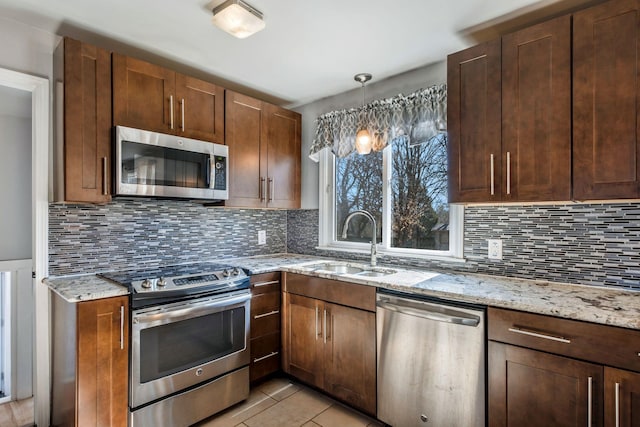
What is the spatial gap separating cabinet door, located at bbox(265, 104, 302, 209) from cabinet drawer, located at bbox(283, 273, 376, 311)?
2.55ft

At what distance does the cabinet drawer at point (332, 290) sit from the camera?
2057 millimetres

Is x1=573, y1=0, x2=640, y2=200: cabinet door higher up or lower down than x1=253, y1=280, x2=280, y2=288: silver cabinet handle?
higher up

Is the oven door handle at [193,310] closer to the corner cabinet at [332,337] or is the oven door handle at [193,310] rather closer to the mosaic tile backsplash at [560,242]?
the corner cabinet at [332,337]

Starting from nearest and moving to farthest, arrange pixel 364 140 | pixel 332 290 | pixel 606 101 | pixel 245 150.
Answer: pixel 606 101 → pixel 332 290 → pixel 364 140 → pixel 245 150

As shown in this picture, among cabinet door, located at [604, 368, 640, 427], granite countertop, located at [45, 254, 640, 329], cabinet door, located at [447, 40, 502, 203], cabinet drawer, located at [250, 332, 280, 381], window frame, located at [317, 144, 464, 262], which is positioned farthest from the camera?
cabinet drawer, located at [250, 332, 280, 381]

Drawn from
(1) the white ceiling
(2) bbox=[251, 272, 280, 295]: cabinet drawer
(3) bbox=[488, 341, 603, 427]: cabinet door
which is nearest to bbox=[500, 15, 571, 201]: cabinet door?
(1) the white ceiling

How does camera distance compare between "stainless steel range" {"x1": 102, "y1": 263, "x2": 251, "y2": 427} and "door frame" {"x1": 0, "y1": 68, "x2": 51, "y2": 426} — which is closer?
"stainless steel range" {"x1": 102, "y1": 263, "x2": 251, "y2": 427}

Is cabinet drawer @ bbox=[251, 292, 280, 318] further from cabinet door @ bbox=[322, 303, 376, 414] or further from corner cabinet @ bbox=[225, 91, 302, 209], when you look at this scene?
corner cabinet @ bbox=[225, 91, 302, 209]

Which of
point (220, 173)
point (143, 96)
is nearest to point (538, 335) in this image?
point (220, 173)

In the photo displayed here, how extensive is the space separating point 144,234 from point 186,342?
2.92 ft

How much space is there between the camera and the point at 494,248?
213 centimetres

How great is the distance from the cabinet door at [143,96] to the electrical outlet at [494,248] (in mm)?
2188

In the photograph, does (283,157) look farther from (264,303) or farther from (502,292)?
(502,292)

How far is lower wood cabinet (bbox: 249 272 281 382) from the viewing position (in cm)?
243
